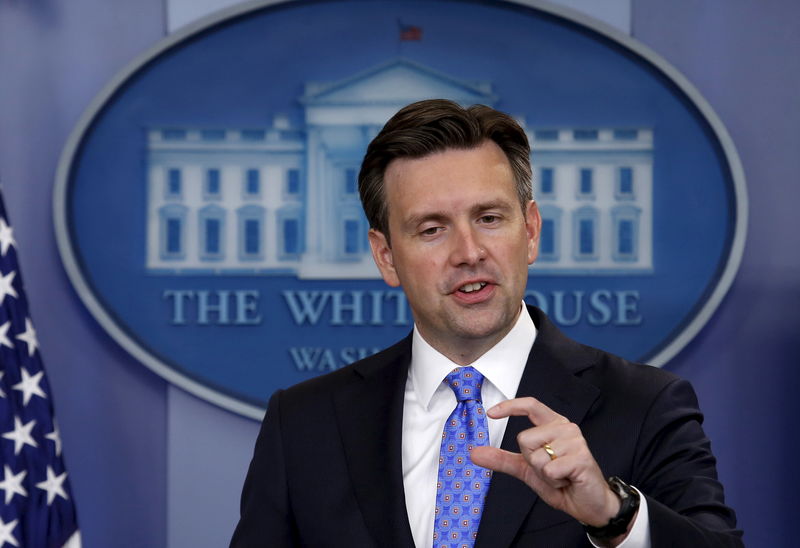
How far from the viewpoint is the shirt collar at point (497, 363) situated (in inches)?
64.9

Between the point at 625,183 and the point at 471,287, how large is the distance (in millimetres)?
1372

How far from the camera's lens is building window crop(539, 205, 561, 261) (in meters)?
2.86

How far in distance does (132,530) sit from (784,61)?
91.9 inches

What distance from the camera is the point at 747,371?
2826 millimetres

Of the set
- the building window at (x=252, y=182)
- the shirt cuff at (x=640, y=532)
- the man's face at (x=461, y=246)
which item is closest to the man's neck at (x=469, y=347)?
the man's face at (x=461, y=246)

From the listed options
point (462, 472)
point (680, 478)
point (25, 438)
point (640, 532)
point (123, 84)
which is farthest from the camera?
point (123, 84)

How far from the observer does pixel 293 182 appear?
2.88m

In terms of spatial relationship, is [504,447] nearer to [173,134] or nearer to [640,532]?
[640,532]

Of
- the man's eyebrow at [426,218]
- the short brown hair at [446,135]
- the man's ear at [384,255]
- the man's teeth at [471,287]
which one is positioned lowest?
the man's teeth at [471,287]

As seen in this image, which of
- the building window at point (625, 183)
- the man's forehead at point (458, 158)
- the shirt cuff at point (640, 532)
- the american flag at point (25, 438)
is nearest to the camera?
the shirt cuff at point (640, 532)

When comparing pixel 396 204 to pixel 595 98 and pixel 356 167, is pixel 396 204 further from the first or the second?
pixel 595 98

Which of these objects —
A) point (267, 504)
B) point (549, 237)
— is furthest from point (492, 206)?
point (549, 237)

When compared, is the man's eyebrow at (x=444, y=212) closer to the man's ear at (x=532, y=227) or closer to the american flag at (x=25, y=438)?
the man's ear at (x=532, y=227)

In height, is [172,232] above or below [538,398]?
above
